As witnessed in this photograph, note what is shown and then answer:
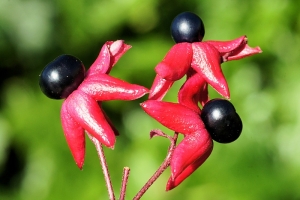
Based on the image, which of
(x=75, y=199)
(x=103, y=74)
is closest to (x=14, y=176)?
(x=75, y=199)

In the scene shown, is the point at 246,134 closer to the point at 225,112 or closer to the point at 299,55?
the point at 299,55

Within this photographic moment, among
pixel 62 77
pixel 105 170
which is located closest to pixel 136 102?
pixel 62 77

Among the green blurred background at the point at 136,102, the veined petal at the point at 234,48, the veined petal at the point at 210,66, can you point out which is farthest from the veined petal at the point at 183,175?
the green blurred background at the point at 136,102

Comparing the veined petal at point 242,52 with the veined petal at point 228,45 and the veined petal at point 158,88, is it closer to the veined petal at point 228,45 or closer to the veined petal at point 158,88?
the veined petal at point 228,45

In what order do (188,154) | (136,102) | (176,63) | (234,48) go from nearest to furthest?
(188,154), (176,63), (234,48), (136,102)

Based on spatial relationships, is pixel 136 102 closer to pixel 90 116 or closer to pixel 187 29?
pixel 187 29

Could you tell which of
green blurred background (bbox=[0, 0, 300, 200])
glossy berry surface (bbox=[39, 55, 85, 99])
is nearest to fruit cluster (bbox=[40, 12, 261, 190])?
glossy berry surface (bbox=[39, 55, 85, 99])
